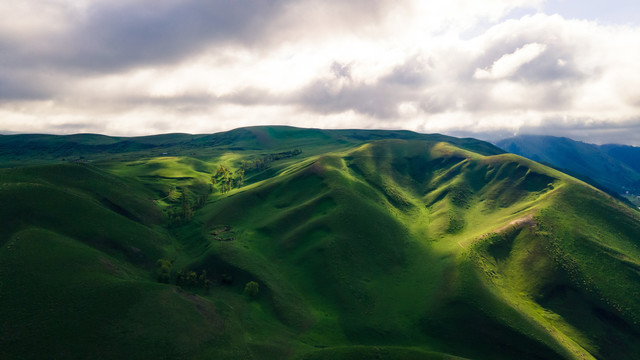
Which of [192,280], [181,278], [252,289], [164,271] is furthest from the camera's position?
[164,271]

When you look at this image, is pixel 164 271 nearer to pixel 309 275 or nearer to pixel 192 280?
pixel 192 280

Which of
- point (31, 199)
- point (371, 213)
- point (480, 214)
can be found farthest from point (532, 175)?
point (31, 199)

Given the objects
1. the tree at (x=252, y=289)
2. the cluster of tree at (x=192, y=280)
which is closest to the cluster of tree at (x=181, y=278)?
the cluster of tree at (x=192, y=280)

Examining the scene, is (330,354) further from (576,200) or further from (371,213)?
(576,200)

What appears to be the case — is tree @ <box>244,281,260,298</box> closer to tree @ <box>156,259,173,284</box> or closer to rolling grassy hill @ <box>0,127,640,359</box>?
rolling grassy hill @ <box>0,127,640,359</box>

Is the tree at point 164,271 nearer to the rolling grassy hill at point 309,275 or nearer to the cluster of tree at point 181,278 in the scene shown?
the cluster of tree at point 181,278

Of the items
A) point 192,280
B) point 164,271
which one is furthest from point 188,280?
point 164,271

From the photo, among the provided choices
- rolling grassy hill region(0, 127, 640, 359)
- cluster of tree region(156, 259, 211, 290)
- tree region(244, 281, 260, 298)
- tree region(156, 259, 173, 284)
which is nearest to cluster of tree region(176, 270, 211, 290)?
cluster of tree region(156, 259, 211, 290)
